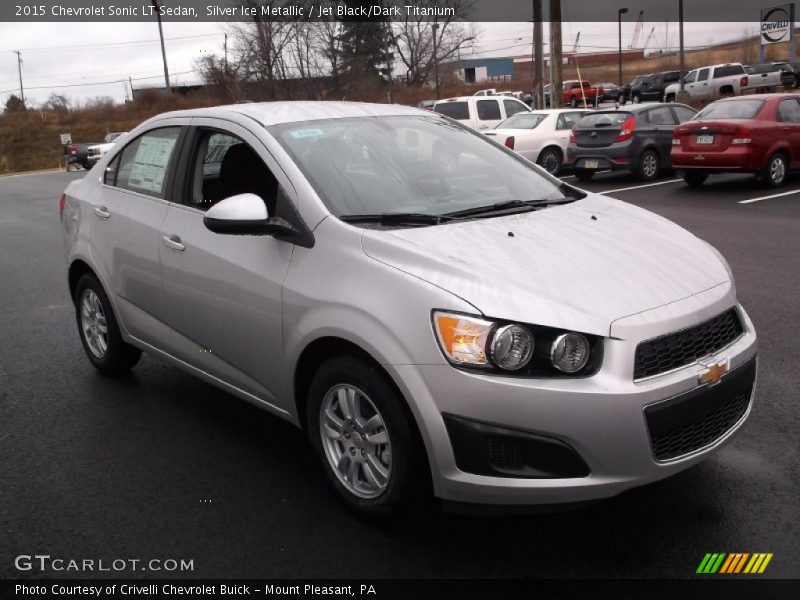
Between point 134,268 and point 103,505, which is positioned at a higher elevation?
point 134,268

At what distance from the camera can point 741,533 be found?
3.14m

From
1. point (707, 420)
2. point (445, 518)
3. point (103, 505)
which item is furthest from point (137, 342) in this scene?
point (707, 420)

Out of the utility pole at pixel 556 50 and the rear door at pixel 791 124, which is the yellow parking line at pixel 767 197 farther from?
the utility pole at pixel 556 50

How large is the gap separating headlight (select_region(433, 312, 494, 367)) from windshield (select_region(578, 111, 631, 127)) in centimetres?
1395

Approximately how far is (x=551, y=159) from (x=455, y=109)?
417 centimetres

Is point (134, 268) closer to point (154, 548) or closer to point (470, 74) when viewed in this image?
point (154, 548)

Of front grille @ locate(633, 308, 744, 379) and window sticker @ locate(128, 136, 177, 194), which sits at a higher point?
window sticker @ locate(128, 136, 177, 194)

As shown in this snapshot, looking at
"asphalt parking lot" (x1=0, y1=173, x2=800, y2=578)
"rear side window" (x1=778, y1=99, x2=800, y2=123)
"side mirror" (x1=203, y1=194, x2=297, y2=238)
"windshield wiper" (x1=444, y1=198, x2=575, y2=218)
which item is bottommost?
"asphalt parking lot" (x1=0, y1=173, x2=800, y2=578)

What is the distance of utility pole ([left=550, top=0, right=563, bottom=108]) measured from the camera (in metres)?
23.5

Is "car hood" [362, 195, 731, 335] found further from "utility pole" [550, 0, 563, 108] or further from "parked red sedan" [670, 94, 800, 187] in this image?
"utility pole" [550, 0, 563, 108]

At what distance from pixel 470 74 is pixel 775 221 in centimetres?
8242

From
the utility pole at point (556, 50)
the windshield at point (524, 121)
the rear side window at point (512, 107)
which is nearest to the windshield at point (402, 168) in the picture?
the windshield at point (524, 121)

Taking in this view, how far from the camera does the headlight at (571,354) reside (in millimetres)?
2842

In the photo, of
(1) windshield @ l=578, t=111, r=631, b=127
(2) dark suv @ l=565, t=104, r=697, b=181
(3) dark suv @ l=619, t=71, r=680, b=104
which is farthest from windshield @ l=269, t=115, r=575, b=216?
(3) dark suv @ l=619, t=71, r=680, b=104
